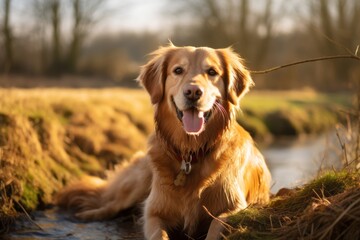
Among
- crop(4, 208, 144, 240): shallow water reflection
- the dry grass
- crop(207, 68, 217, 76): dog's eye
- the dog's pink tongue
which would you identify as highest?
crop(207, 68, 217, 76): dog's eye

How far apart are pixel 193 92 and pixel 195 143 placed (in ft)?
2.32

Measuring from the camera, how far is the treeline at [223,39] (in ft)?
88.8

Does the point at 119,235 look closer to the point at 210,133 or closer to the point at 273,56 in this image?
the point at 210,133

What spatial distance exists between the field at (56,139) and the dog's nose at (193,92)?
2406mm

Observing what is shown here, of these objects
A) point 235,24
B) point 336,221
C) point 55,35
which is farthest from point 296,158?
point 235,24

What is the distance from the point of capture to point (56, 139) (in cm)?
787

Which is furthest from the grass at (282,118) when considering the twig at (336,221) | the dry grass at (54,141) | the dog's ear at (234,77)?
the twig at (336,221)

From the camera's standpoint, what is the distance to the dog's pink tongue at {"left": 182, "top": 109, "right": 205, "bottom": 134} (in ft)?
15.6

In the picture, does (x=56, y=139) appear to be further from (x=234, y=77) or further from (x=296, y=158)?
(x=296, y=158)

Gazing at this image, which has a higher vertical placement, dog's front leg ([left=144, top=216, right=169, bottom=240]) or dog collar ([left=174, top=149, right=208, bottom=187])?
dog collar ([left=174, top=149, right=208, bottom=187])

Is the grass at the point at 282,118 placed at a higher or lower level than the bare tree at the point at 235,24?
lower

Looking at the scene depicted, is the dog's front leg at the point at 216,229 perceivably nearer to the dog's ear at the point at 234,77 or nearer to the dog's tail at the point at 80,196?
the dog's ear at the point at 234,77

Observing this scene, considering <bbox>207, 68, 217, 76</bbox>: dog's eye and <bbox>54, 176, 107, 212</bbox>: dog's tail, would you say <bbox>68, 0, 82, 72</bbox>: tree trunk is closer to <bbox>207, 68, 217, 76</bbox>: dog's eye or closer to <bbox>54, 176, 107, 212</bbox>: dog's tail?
<bbox>54, 176, 107, 212</bbox>: dog's tail

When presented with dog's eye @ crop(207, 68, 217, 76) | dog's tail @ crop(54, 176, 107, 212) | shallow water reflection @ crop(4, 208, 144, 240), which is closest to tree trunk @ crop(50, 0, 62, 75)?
dog's tail @ crop(54, 176, 107, 212)
